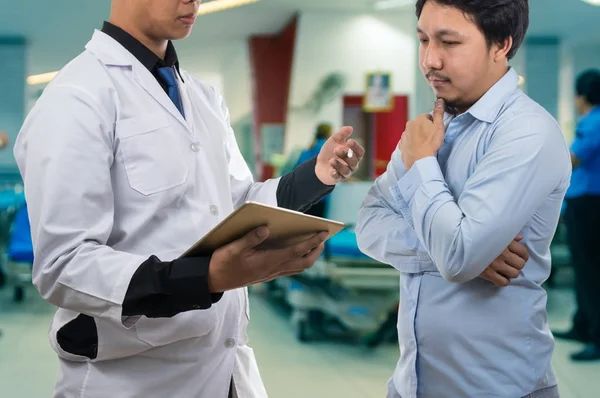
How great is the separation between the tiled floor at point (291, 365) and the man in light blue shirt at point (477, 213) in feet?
7.97

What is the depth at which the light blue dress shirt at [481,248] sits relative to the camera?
1207 mm

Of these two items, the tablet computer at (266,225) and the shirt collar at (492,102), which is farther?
the shirt collar at (492,102)

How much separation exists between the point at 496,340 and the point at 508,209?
0.80ft

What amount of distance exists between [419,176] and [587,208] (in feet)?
10.7

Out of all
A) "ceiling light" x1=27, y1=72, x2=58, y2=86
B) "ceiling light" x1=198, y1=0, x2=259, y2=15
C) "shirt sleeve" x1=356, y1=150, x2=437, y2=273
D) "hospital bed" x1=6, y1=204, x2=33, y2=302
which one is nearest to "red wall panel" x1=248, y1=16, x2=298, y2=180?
"ceiling light" x1=198, y1=0, x2=259, y2=15

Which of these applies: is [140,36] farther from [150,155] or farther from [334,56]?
[334,56]

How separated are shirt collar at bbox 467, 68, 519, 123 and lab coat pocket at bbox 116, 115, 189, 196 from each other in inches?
20.8

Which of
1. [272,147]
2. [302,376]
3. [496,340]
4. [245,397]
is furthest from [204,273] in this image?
[272,147]

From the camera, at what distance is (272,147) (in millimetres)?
6562

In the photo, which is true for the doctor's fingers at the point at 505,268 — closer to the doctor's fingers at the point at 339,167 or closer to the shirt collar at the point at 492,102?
the shirt collar at the point at 492,102

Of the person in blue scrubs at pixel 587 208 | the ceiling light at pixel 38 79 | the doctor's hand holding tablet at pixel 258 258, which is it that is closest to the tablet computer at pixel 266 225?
the doctor's hand holding tablet at pixel 258 258

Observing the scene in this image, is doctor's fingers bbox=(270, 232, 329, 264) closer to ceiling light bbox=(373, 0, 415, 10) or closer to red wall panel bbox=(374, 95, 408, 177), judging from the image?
ceiling light bbox=(373, 0, 415, 10)

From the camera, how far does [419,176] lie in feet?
4.16

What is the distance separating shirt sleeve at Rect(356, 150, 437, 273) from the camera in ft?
4.56
